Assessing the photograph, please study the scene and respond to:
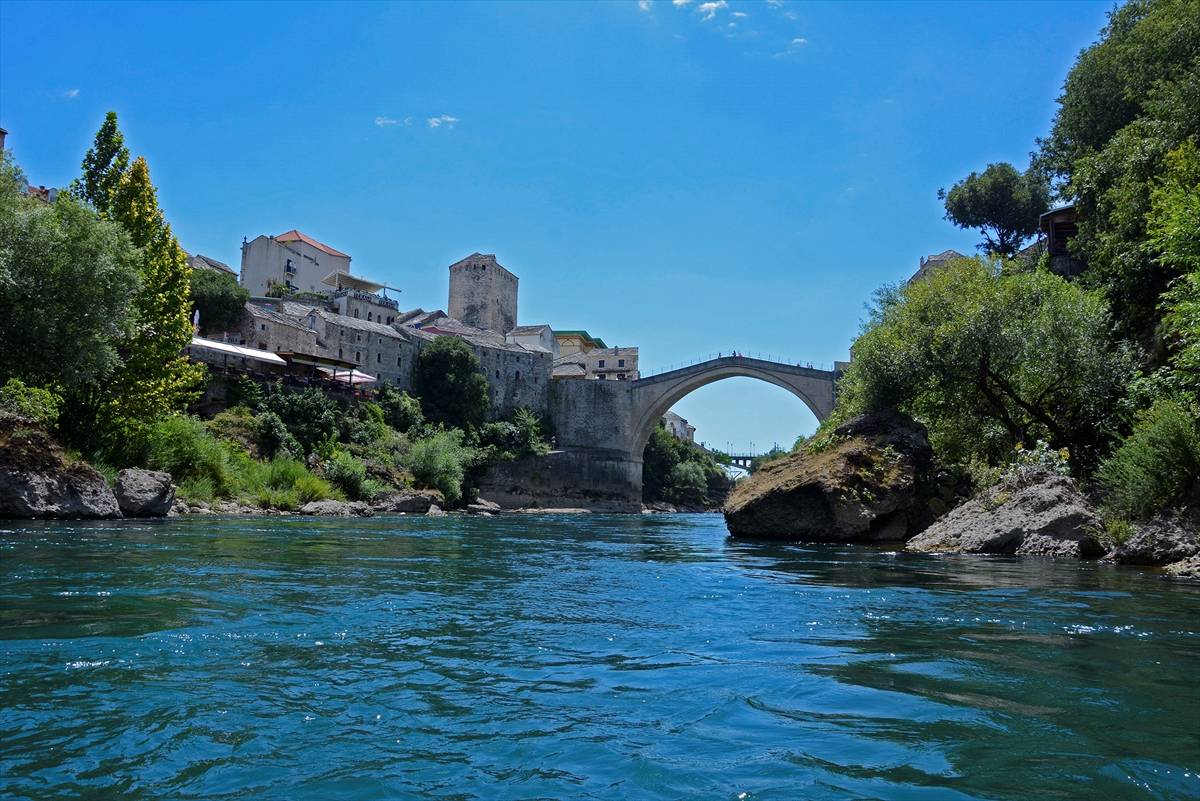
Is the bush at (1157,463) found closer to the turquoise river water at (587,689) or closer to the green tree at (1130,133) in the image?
the turquoise river water at (587,689)

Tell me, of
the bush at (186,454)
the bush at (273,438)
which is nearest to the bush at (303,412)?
the bush at (273,438)

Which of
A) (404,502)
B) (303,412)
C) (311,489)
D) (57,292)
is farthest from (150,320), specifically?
(303,412)

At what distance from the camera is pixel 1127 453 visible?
30.8 ft

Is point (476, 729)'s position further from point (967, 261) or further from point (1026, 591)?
point (967, 261)

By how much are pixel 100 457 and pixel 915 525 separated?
16.4 meters

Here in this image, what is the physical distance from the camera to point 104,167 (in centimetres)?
1798

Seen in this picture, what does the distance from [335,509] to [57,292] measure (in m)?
10.6

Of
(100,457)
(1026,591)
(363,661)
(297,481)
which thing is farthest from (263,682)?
(297,481)

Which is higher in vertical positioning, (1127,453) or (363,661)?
(1127,453)

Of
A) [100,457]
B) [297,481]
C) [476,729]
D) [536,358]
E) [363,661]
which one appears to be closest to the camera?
[476,729]

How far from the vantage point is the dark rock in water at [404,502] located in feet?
88.8

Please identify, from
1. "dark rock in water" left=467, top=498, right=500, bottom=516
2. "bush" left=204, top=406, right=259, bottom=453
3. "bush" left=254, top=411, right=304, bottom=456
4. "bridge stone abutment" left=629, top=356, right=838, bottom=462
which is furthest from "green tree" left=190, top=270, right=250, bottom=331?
"bridge stone abutment" left=629, top=356, right=838, bottom=462

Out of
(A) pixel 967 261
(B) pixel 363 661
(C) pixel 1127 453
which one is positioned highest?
(A) pixel 967 261

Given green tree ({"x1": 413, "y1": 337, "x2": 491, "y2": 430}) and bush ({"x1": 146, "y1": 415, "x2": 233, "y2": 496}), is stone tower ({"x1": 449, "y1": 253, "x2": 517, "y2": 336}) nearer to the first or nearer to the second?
green tree ({"x1": 413, "y1": 337, "x2": 491, "y2": 430})
